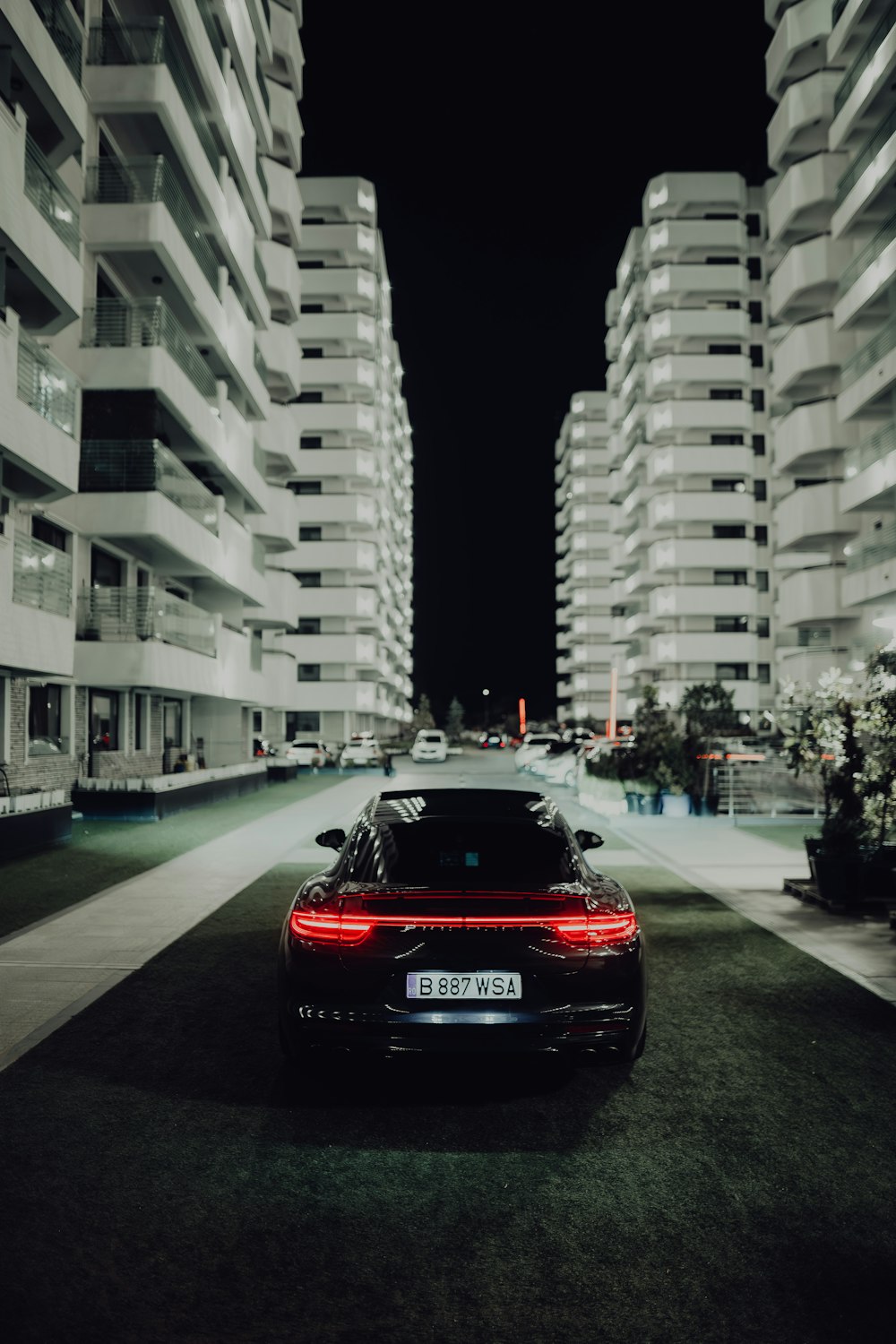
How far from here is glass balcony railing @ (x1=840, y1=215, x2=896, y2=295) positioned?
3591cm

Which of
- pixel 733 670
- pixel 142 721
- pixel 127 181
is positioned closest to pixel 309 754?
pixel 142 721

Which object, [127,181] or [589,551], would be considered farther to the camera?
[589,551]

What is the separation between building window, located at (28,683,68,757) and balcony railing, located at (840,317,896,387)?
2980 centimetres

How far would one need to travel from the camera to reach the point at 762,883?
40.4ft

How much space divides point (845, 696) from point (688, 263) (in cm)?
6117

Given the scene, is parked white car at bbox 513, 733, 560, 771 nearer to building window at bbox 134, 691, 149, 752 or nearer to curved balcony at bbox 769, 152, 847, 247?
building window at bbox 134, 691, 149, 752

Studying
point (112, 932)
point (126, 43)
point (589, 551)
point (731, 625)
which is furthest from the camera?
point (589, 551)

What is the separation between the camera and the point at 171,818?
69.2 feet

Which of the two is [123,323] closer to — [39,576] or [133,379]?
[133,379]

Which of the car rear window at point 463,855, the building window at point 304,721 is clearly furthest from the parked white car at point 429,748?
the car rear window at point 463,855

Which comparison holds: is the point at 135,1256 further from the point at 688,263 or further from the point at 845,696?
the point at 688,263

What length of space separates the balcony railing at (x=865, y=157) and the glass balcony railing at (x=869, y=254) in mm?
2098

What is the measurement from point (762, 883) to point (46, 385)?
14754 millimetres

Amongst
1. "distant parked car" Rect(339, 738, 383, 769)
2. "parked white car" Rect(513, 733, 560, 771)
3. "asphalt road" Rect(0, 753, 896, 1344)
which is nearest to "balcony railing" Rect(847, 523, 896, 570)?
"parked white car" Rect(513, 733, 560, 771)
